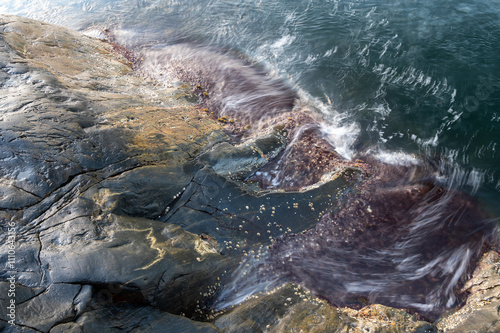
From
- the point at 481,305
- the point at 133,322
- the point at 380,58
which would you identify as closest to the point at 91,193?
the point at 133,322

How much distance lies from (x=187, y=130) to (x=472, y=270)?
6.29 meters

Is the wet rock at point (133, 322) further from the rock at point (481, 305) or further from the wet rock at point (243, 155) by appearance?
the rock at point (481, 305)

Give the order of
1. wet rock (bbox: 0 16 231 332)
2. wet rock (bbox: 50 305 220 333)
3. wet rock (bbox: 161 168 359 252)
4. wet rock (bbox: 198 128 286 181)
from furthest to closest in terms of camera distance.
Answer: wet rock (bbox: 198 128 286 181) → wet rock (bbox: 161 168 359 252) → wet rock (bbox: 0 16 231 332) → wet rock (bbox: 50 305 220 333)

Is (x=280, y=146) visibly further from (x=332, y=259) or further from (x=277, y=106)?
(x=332, y=259)

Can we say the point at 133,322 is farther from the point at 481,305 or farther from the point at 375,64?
the point at 375,64

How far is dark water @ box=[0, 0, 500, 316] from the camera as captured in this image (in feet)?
25.9

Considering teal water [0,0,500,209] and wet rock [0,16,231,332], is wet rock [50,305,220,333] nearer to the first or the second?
wet rock [0,16,231,332]

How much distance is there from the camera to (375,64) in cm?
1003

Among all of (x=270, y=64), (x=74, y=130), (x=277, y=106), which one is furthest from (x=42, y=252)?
(x=270, y=64)

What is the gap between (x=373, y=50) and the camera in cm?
1041

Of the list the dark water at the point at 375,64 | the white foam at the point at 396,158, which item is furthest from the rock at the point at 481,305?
the white foam at the point at 396,158

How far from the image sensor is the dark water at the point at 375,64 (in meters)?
7.89

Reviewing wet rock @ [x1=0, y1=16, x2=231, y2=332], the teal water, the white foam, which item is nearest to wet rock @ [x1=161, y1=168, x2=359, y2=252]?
wet rock @ [x1=0, y1=16, x2=231, y2=332]

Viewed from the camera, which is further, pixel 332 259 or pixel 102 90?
pixel 102 90
